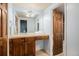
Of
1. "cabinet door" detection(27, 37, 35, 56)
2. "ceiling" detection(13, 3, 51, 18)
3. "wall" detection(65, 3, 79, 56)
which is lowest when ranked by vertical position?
"cabinet door" detection(27, 37, 35, 56)

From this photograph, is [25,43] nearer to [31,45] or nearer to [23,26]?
[31,45]

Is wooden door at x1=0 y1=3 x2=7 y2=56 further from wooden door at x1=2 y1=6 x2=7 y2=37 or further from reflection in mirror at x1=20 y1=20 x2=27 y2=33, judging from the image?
reflection in mirror at x1=20 y1=20 x2=27 y2=33

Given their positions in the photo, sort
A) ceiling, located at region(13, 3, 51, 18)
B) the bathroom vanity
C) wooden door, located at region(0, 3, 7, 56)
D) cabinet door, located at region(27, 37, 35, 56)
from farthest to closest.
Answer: cabinet door, located at region(27, 37, 35, 56)
the bathroom vanity
ceiling, located at region(13, 3, 51, 18)
wooden door, located at region(0, 3, 7, 56)

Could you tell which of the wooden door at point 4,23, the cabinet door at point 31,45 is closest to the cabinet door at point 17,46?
the cabinet door at point 31,45

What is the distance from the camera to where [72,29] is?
130 cm

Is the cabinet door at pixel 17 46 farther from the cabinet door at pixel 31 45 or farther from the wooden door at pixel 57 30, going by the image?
the wooden door at pixel 57 30

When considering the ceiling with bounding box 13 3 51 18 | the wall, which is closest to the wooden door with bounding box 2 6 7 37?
the ceiling with bounding box 13 3 51 18

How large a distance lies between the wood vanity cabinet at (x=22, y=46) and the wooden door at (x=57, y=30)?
365 millimetres

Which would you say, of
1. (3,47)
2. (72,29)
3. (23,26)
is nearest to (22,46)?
(23,26)

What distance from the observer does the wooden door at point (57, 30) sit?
62.2 inches

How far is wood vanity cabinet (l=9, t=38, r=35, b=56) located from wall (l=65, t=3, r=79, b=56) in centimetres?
52

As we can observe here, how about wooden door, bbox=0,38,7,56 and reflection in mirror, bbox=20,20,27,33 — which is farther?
reflection in mirror, bbox=20,20,27,33

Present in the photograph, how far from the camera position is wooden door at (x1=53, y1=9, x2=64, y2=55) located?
1.58 metres

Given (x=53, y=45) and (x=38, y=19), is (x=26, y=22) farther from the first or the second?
(x=53, y=45)
